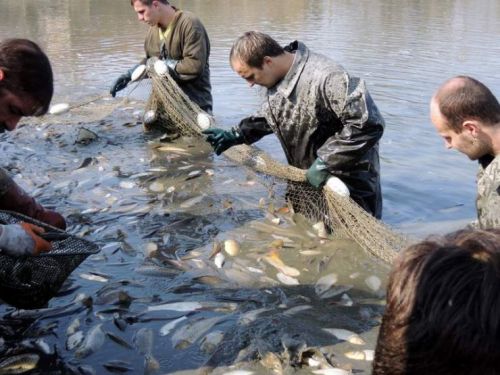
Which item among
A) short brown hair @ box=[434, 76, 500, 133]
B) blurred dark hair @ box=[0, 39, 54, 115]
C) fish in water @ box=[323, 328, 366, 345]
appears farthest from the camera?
fish in water @ box=[323, 328, 366, 345]

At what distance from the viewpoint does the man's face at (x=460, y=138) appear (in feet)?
10.6

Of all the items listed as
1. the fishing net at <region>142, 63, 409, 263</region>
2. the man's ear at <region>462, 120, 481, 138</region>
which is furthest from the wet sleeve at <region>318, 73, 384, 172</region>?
the man's ear at <region>462, 120, 481, 138</region>

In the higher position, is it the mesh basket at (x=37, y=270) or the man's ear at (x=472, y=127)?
the man's ear at (x=472, y=127)

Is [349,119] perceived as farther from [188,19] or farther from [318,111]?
[188,19]

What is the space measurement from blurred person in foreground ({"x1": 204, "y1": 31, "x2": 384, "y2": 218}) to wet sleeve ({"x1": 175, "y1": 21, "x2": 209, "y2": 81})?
2.19 meters

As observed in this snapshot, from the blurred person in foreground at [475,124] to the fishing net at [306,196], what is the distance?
81 cm

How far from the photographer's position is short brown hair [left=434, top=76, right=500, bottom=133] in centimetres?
317

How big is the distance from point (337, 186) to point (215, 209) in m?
1.47

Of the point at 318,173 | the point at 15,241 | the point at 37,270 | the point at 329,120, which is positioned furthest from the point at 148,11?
the point at 15,241

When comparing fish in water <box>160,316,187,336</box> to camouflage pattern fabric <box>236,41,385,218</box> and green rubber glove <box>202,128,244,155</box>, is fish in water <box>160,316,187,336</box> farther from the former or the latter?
green rubber glove <box>202,128,244,155</box>

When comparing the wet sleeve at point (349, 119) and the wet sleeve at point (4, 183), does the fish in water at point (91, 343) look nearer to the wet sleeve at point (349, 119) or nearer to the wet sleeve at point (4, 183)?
the wet sleeve at point (4, 183)

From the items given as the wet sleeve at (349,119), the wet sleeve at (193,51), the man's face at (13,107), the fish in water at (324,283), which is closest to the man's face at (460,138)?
the wet sleeve at (349,119)

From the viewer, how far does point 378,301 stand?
3.83m

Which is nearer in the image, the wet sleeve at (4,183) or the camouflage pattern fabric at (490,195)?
the camouflage pattern fabric at (490,195)
